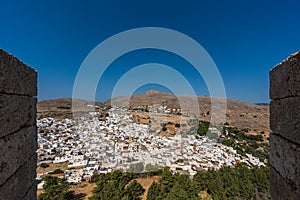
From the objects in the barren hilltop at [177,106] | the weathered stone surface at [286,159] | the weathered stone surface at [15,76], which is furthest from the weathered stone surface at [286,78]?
the barren hilltop at [177,106]

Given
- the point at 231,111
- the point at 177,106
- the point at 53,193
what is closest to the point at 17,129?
the point at 53,193

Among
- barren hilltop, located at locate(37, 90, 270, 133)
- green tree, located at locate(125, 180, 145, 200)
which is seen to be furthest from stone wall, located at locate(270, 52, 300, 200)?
barren hilltop, located at locate(37, 90, 270, 133)

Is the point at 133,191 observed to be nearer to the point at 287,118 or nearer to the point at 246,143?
the point at 287,118

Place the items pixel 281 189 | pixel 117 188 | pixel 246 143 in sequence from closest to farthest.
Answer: pixel 281 189 → pixel 117 188 → pixel 246 143

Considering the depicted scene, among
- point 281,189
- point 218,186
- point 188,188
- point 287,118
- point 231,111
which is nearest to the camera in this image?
point 287,118

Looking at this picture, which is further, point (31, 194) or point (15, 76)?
point (31, 194)

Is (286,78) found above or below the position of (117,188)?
above

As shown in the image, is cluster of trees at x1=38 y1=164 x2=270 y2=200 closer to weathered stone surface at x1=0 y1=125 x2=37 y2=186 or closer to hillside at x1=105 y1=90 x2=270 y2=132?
weathered stone surface at x1=0 y1=125 x2=37 y2=186

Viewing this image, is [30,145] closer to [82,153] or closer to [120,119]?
[82,153]

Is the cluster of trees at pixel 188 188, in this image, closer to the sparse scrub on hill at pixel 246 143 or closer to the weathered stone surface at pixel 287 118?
the sparse scrub on hill at pixel 246 143
